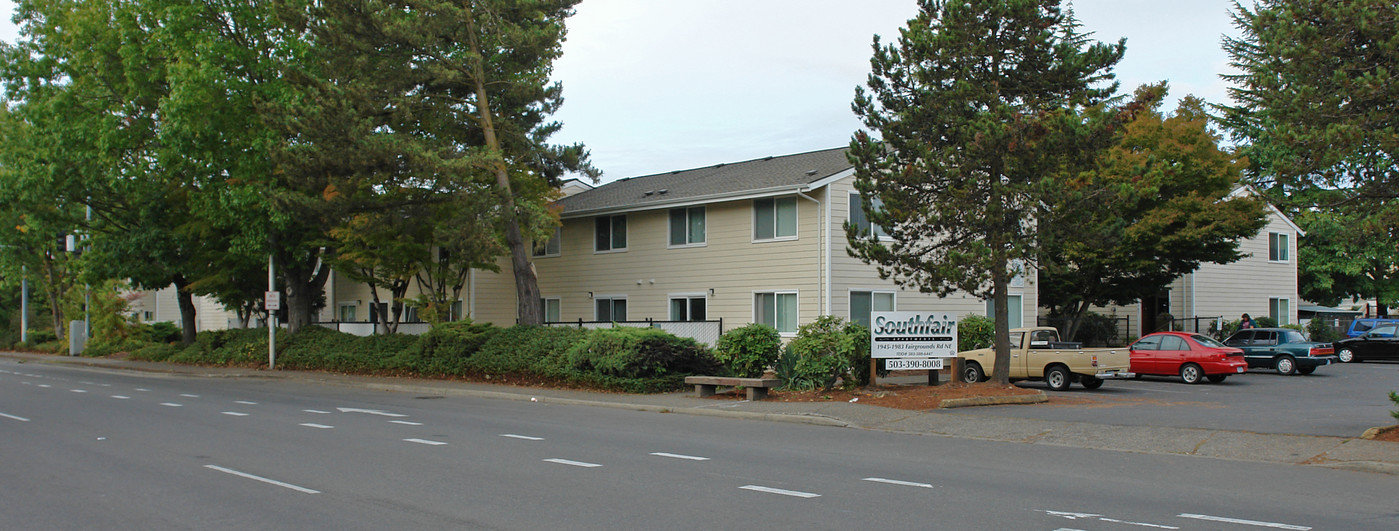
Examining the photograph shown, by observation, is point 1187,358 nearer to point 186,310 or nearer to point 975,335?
point 975,335

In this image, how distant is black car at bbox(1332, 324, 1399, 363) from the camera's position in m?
34.2

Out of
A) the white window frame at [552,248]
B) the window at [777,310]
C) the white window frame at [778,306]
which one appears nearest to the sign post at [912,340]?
the white window frame at [778,306]

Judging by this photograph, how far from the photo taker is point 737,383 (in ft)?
64.3

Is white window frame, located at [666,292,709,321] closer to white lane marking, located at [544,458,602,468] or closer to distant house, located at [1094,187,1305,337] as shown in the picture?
white lane marking, located at [544,458,602,468]

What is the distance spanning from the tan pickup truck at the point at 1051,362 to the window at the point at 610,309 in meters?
11.9

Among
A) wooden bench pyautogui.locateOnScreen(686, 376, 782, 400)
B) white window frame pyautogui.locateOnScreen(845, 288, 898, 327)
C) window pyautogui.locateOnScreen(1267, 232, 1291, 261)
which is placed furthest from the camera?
window pyautogui.locateOnScreen(1267, 232, 1291, 261)

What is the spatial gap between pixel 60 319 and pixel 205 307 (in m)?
6.81

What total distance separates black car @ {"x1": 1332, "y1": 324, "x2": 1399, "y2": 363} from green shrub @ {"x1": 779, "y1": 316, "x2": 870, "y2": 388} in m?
Result: 23.6

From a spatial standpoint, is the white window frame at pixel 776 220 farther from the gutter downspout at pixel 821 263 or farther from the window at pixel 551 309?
the window at pixel 551 309

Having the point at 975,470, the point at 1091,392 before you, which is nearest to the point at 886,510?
the point at 975,470

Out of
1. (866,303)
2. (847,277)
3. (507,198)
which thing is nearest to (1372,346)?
(866,303)

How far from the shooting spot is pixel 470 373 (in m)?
25.2

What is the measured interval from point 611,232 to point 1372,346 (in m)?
26.1

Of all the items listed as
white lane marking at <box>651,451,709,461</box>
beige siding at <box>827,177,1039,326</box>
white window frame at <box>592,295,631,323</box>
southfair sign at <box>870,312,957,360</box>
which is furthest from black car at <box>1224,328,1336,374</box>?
white lane marking at <box>651,451,709,461</box>
